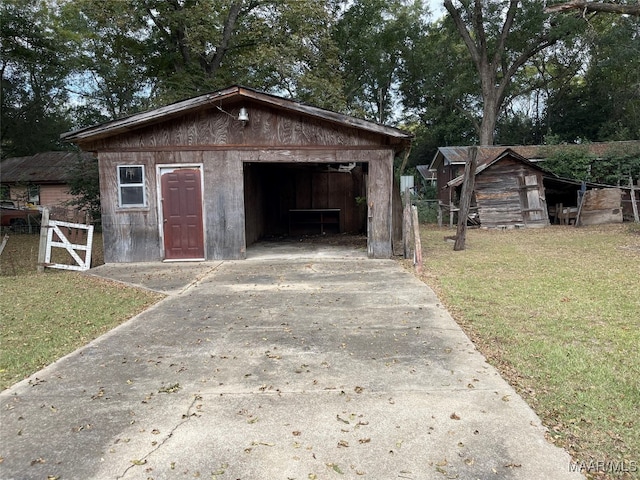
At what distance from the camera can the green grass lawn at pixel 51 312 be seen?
437cm

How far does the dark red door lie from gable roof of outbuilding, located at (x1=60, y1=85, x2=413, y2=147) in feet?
4.38

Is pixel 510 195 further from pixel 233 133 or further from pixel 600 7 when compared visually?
pixel 233 133

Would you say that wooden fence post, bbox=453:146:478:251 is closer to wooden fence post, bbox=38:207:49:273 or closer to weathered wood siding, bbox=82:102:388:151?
weathered wood siding, bbox=82:102:388:151

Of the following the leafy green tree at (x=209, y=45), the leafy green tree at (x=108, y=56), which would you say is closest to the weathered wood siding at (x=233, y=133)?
the leafy green tree at (x=209, y=45)

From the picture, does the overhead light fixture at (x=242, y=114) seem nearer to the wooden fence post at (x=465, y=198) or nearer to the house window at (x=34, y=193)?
the wooden fence post at (x=465, y=198)

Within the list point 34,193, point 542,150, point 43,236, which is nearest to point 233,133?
point 43,236

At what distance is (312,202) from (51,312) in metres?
11.8

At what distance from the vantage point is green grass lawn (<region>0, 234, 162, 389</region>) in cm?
437

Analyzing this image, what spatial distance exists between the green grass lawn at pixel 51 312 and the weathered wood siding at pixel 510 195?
1604 centimetres

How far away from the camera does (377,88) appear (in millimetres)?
37594

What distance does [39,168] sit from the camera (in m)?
25.9

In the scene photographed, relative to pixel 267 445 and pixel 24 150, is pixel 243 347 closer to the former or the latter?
pixel 267 445

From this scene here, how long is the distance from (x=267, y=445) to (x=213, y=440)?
0.35 meters

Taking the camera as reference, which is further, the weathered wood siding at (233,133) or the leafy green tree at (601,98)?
the leafy green tree at (601,98)
